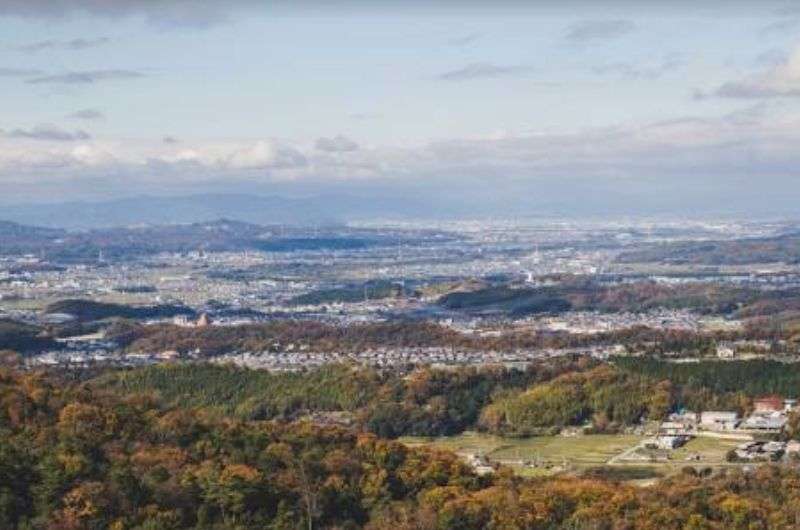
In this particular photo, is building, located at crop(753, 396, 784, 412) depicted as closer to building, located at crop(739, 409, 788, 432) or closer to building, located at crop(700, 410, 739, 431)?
building, located at crop(739, 409, 788, 432)

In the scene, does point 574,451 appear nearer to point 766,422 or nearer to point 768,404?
point 766,422

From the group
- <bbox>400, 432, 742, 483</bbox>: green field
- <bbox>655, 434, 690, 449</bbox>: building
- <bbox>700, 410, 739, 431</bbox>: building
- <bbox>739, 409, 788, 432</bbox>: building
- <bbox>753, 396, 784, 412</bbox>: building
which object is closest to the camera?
<bbox>400, 432, 742, 483</bbox>: green field

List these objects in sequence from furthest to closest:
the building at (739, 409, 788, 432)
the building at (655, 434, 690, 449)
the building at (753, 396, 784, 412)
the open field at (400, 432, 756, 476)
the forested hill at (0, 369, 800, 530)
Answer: the building at (753, 396, 784, 412)
the building at (739, 409, 788, 432)
the building at (655, 434, 690, 449)
the open field at (400, 432, 756, 476)
the forested hill at (0, 369, 800, 530)

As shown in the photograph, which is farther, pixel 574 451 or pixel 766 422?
pixel 766 422

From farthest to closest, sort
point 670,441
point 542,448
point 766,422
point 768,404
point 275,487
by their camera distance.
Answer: point 768,404 < point 766,422 < point 542,448 < point 670,441 < point 275,487

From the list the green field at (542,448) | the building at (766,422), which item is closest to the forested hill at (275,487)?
the green field at (542,448)

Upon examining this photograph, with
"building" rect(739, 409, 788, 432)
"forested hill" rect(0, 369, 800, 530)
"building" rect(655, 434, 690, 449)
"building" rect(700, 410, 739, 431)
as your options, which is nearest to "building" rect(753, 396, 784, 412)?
"building" rect(739, 409, 788, 432)

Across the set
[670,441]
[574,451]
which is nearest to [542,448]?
[574,451]

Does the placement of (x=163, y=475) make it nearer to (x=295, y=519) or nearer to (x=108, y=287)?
(x=295, y=519)

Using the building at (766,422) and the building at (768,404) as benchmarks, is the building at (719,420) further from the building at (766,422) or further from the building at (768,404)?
the building at (768,404)

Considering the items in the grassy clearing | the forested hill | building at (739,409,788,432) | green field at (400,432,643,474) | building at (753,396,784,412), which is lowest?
green field at (400,432,643,474)

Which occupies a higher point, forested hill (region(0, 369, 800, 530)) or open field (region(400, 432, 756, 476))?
forested hill (region(0, 369, 800, 530))
